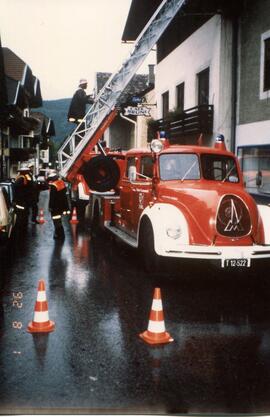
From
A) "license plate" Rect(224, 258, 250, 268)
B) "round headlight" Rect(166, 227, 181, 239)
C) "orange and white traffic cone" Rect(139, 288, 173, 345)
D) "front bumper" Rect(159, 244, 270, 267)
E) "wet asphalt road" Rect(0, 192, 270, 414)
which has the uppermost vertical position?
"round headlight" Rect(166, 227, 181, 239)

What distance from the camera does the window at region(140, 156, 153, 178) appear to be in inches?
324

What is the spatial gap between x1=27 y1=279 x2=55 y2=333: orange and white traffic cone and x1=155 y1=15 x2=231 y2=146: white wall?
9042 millimetres

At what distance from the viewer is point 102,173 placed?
398 inches

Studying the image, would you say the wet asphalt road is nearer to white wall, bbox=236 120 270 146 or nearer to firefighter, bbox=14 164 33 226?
firefighter, bbox=14 164 33 226

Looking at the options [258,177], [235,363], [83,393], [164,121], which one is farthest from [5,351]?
[164,121]

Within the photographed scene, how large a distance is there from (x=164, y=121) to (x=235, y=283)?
7.72m

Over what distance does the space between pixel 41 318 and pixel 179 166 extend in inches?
150

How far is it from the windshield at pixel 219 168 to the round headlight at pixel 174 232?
146 centimetres

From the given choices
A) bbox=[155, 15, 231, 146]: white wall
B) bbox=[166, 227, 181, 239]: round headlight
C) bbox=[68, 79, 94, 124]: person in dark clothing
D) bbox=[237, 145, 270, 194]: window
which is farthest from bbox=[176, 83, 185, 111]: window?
bbox=[166, 227, 181, 239]: round headlight

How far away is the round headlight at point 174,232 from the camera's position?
21.6 ft

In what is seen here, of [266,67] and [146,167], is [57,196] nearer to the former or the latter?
[146,167]

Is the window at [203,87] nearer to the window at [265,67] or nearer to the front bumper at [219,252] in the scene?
the window at [265,67]

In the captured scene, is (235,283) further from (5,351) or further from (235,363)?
(5,351)

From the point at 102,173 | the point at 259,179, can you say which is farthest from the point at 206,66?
the point at 102,173
